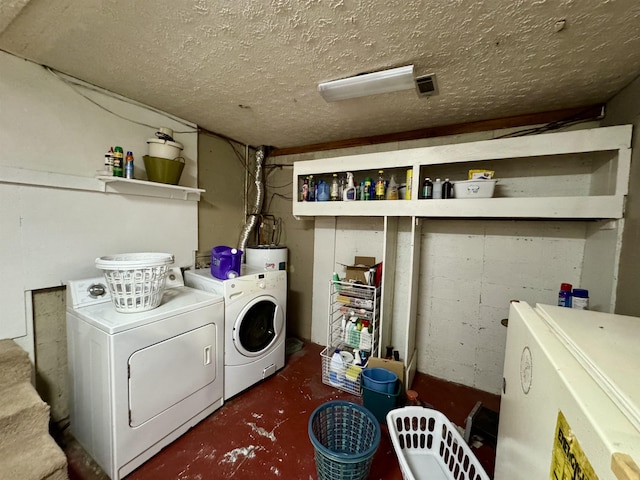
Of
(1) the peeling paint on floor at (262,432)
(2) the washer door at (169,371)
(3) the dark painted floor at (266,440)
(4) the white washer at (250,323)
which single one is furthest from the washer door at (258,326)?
(1) the peeling paint on floor at (262,432)

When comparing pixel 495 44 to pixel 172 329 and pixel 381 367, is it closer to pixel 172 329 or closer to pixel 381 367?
pixel 381 367

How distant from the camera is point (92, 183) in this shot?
1.74 m

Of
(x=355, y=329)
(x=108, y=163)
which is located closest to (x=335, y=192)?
(x=355, y=329)

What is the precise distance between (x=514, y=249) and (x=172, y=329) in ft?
8.15

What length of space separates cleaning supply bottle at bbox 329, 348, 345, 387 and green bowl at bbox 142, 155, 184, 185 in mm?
1960

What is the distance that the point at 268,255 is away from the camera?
250 cm

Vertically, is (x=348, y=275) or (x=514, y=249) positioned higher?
(x=514, y=249)

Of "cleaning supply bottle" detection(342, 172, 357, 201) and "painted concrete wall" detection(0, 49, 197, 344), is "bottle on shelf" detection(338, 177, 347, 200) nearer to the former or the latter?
"cleaning supply bottle" detection(342, 172, 357, 201)

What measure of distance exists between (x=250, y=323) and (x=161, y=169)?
1384 mm

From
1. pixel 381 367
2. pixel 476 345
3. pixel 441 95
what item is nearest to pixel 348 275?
pixel 381 367

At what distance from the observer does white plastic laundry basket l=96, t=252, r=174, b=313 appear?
1417mm

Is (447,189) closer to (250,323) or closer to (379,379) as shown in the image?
(379,379)

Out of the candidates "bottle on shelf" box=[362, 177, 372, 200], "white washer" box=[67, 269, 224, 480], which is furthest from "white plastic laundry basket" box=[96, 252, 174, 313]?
"bottle on shelf" box=[362, 177, 372, 200]

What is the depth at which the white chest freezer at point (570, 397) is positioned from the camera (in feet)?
1.27
